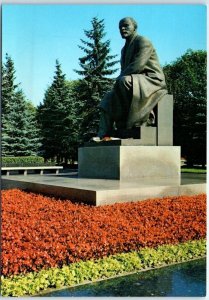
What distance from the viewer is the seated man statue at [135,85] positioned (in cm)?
803

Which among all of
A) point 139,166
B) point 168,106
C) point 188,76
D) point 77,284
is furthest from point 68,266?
point 188,76

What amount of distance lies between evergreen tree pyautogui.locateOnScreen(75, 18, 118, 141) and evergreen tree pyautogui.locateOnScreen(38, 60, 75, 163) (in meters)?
1.03

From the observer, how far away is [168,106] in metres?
8.60

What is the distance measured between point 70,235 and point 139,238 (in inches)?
33.9

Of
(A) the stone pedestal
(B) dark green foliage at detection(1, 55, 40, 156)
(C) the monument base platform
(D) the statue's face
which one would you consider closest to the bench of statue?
(B) dark green foliage at detection(1, 55, 40, 156)

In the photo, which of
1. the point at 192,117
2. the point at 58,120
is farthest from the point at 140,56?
the point at 58,120

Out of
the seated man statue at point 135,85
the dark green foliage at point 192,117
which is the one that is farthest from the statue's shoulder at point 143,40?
the dark green foliage at point 192,117

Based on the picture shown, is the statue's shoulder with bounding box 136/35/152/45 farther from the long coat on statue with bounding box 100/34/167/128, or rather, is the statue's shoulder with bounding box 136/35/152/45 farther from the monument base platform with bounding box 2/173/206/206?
the monument base platform with bounding box 2/173/206/206

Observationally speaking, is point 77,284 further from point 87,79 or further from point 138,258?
point 87,79

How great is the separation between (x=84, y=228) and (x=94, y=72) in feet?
71.1

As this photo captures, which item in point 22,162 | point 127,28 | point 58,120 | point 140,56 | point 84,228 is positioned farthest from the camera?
point 58,120

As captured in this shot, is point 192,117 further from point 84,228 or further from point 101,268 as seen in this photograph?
point 101,268

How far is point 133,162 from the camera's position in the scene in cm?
770

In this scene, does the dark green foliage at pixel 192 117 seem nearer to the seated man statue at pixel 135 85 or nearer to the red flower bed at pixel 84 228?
the seated man statue at pixel 135 85
